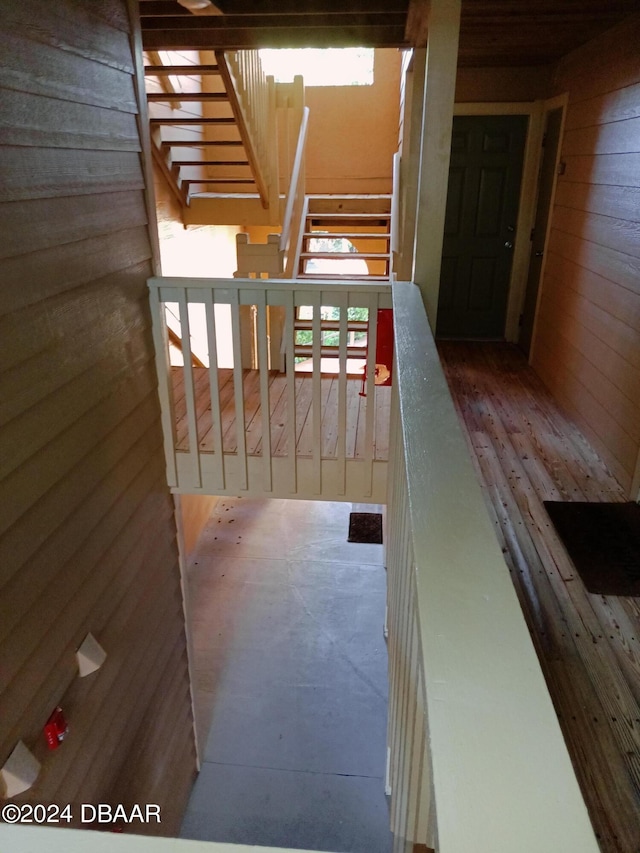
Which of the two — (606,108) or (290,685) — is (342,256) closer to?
(606,108)

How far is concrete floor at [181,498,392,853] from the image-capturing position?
3295 mm

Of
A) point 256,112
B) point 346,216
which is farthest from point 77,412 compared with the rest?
point 346,216

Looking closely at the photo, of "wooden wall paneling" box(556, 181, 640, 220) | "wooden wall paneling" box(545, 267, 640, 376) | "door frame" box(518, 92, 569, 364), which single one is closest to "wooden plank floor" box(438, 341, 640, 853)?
"wooden wall paneling" box(545, 267, 640, 376)

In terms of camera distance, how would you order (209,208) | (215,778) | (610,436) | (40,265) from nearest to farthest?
(40,265) < (610,436) < (215,778) < (209,208)

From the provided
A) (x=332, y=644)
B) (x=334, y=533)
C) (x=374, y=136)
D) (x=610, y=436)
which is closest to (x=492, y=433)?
(x=610, y=436)

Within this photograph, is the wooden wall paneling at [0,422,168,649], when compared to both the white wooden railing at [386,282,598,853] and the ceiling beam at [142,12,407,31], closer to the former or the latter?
the white wooden railing at [386,282,598,853]

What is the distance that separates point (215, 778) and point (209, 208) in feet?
15.1

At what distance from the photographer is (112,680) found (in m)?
2.52

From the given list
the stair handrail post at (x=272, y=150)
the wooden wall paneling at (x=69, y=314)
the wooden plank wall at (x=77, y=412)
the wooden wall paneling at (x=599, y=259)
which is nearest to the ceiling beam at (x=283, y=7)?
the wooden plank wall at (x=77, y=412)

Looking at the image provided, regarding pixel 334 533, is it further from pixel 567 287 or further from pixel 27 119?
pixel 27 119

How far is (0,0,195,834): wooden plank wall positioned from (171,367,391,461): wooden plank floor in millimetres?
430

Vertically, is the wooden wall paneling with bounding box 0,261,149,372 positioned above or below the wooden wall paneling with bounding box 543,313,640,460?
above

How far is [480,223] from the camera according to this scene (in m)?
5.07

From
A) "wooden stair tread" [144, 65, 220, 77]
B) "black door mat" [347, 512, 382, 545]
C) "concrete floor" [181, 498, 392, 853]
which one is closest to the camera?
"concrete floor" [181, 498, 392, 853]
